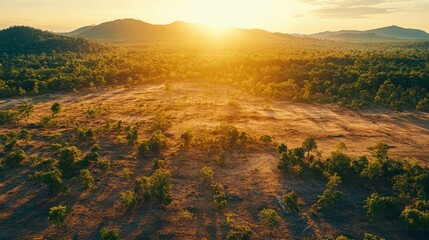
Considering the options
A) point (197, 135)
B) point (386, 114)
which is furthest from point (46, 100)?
point (386, 114)

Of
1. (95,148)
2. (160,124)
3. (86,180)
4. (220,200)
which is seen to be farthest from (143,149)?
(220,200)

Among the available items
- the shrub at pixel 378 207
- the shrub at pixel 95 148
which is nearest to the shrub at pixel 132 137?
the shrub at pixel 95 148

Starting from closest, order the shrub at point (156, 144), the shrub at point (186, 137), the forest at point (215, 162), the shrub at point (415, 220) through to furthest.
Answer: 1. the shrub at point (415, 220)
2. the forest at point (215, 162)
3. the shrub at point (156, 144)
4. the shrub at point (186, 137)

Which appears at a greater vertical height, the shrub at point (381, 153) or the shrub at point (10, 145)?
the shrub at point (10, 145)

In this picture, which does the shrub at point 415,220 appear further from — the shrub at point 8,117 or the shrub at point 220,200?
the shrub at point 8,117

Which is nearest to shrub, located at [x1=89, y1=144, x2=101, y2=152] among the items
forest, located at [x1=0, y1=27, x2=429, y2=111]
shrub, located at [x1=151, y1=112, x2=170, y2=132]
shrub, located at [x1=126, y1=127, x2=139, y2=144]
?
shrub, located at [x1=126, y1=127, x2=139, y2=144]

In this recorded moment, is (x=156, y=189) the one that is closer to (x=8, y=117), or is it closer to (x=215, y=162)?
(x=215, y=162)

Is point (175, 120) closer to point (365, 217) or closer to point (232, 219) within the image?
point (232, 219)

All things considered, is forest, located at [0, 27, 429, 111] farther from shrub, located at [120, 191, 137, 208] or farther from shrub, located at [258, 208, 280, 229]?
shrub, located at [120, 191, 137, 208]
